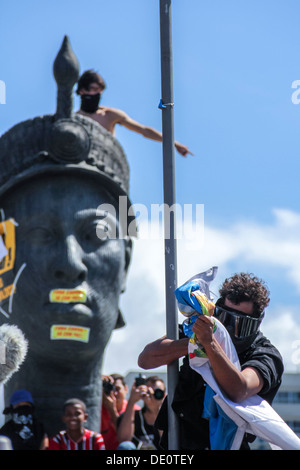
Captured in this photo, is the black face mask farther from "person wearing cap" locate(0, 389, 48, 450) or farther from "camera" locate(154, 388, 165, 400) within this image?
"person wearing cap" locate(0, 389, 48, 450)

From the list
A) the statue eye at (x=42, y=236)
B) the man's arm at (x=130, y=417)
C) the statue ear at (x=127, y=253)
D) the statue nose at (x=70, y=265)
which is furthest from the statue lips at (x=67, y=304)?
the man's arm at (x=130, y=417)

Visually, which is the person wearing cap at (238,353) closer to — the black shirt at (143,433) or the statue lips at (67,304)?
the black shirt at (143,433)

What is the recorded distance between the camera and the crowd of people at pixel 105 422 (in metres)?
6.70

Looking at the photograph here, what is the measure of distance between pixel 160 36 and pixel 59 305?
15.3 feet

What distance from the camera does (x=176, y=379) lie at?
13.3ft

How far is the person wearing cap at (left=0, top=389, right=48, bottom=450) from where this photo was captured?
655 cm

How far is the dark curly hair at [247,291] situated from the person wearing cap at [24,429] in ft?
10.3

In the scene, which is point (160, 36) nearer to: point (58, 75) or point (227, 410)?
point (227, 410)

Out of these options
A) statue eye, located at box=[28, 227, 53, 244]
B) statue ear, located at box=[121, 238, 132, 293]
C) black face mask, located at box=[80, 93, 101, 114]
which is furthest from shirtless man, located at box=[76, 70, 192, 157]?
statue eye, located at box=[28, 227, 53, 244]

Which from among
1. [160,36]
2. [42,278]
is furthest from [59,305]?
[160,36]

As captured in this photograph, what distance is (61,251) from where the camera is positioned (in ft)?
28.6

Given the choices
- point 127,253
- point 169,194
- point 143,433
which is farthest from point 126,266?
point 169,194

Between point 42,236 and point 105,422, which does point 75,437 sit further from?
point 42,236
